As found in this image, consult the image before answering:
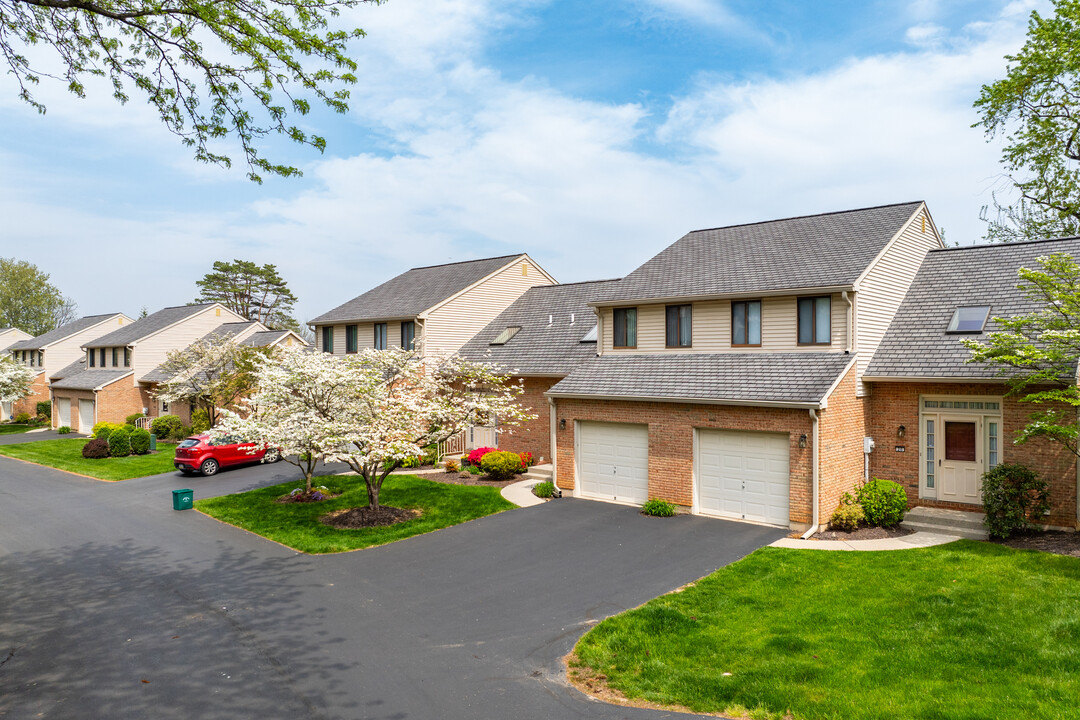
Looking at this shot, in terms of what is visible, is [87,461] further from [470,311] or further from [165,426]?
[470,311]

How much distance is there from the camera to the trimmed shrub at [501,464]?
20609 mm

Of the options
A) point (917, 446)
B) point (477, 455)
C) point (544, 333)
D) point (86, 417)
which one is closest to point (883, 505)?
point (917, 446)

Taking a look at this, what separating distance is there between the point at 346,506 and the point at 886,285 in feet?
53.4

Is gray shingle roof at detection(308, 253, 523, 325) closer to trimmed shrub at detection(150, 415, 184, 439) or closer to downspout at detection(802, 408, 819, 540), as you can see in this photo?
trimmed shrub at detection(150, 415, 184, 439)

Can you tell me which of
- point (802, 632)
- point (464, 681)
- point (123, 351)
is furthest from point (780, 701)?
point (123, 351)

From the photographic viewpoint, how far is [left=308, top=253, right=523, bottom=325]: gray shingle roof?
27375mm

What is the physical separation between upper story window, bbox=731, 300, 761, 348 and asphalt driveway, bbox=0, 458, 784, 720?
495 centimetres

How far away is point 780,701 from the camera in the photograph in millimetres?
6605

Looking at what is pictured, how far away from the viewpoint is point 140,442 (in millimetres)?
30172

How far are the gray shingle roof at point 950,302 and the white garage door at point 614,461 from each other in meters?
6.18

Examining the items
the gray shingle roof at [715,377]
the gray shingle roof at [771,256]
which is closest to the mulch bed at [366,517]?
the gray shingle roof at [715,377]

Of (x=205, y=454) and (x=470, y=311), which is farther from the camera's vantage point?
(x=470, y=311)

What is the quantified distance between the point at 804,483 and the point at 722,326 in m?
5.07

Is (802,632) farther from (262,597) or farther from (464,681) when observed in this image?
(262,597)
